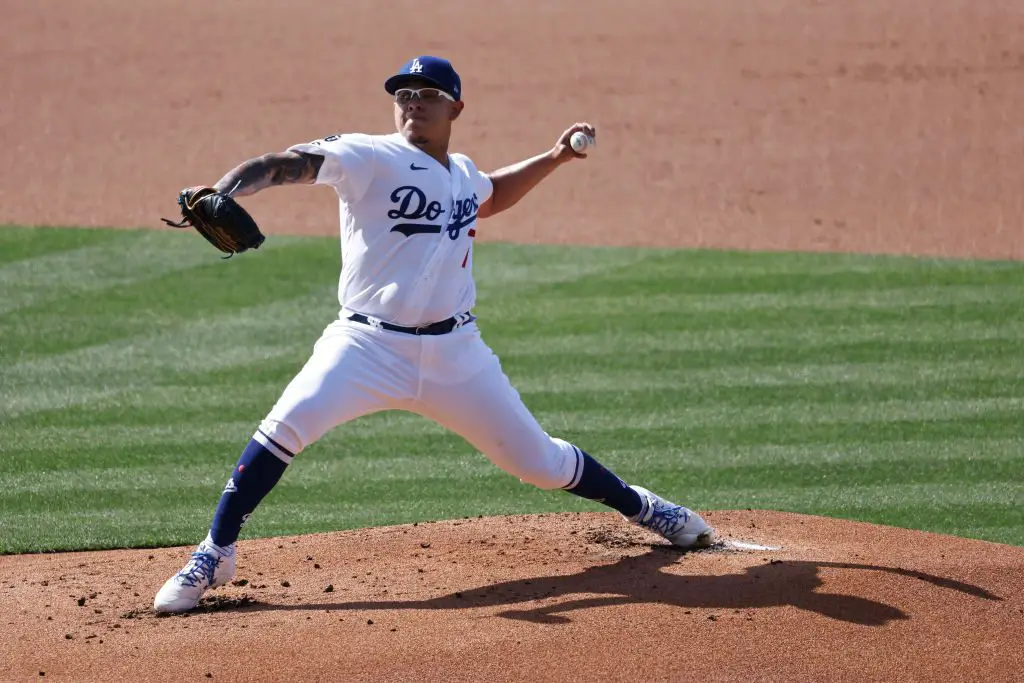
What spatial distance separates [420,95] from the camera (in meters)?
4.87

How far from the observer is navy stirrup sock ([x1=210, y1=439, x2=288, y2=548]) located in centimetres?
462

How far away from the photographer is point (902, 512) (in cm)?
622

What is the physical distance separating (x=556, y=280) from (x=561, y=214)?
200cm

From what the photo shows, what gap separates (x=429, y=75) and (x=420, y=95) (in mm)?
82

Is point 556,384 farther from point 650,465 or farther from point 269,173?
point 269,173

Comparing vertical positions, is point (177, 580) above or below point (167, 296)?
below

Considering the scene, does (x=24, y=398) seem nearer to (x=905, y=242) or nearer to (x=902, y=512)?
(x=902, y=512)

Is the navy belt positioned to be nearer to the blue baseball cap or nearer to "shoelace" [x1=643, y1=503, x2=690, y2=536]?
the blue baseball cap

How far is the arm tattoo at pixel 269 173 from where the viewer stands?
428 cm

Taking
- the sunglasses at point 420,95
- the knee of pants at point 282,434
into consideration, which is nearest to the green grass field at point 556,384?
the knee of pants at point 282,434

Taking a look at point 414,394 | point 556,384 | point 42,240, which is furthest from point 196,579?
point 42,240

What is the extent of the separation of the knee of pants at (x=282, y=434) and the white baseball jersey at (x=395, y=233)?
467 millimetres

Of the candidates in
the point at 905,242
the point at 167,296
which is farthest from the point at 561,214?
the point at 167,296

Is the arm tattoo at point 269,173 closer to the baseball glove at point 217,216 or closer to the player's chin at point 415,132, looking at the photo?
the baseball glove at point 217,216
